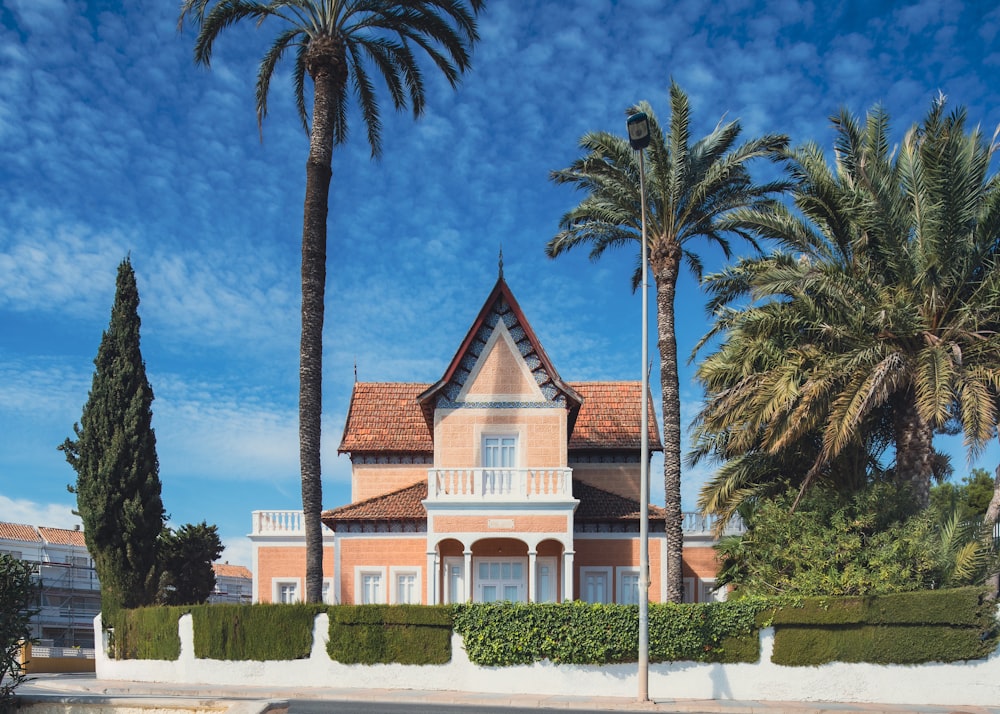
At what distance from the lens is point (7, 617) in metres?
17.1

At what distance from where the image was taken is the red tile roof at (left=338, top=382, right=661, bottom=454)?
3403 cm

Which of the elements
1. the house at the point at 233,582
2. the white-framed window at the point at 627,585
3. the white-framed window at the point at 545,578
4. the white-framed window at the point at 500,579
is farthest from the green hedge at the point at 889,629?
the house at the point at 233,582

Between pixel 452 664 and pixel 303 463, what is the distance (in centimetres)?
649

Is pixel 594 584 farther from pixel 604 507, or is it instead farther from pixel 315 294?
pixel 315 294

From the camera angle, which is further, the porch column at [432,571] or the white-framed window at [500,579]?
the white-framed window at [500,579]

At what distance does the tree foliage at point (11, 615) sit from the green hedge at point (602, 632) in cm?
968

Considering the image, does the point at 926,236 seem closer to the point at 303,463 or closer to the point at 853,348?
the point at 853,348

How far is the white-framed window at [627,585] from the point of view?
30250 millimetres

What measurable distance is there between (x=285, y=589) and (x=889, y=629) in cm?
Answer: 2060

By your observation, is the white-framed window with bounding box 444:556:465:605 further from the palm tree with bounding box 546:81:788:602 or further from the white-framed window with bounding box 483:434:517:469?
the palm tree with bounding box 546:81:788:602

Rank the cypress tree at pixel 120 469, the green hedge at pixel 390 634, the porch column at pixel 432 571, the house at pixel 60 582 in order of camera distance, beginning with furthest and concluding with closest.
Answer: the house at pixel 60 582
the cypress tree at pixel 120 469
the porch column at pixel 432 571
the green hedge at pixel 390 634

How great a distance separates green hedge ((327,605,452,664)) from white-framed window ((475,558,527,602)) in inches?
264

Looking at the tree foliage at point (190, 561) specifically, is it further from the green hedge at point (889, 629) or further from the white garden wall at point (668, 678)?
the green hedge at point (889, 629)

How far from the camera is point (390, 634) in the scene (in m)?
23.2
